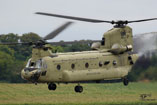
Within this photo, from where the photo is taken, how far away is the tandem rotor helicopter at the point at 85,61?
159 feet

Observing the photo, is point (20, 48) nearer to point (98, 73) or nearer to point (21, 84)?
point (21, 84)

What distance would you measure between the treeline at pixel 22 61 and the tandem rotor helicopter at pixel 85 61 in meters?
1.36

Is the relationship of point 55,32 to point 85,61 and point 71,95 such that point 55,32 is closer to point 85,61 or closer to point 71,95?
point 85,61

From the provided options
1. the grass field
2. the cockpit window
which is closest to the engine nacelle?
the cockpit window

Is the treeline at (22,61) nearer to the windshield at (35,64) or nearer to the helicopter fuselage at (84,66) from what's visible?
the helicopter fuselage at (84,66)

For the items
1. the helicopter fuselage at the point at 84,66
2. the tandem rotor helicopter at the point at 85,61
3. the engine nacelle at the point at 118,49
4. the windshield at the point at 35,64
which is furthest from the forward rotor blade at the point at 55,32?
the engine nacelle at the point at 118,49

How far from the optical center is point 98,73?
50219mm

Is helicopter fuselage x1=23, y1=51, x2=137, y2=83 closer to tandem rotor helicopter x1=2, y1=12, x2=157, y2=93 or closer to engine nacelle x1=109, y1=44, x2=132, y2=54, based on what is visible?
tandem rotor helicopter x1=2, y1=12, x2=157, y2=93

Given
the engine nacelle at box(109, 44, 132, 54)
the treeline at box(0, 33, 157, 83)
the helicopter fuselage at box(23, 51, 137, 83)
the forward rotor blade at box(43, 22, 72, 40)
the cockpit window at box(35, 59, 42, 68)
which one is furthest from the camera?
the treeline at box(0, 33, 157, 83)

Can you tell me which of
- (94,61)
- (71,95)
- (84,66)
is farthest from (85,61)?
(71,95)

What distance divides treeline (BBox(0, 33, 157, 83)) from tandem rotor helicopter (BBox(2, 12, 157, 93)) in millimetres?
1356

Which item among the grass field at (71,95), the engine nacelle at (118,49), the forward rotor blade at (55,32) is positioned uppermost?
the forward rotor blade at (55,32)

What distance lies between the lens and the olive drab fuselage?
48.5 m

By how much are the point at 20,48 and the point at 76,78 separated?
7418 cm
